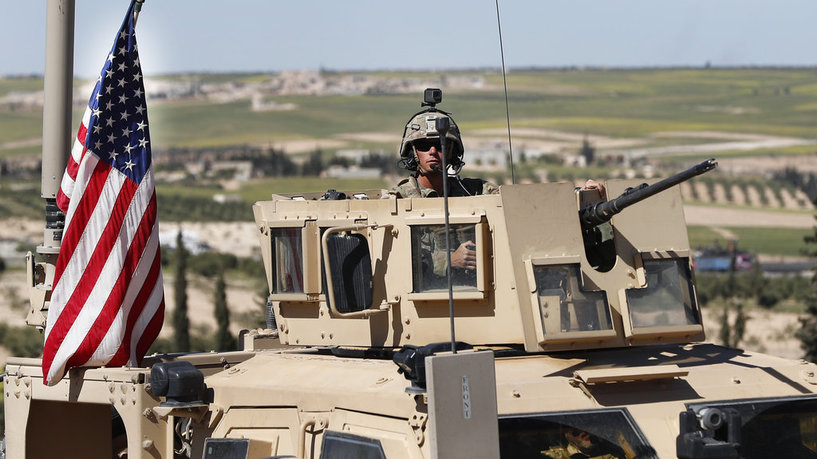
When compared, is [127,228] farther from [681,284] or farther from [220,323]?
[220,323]

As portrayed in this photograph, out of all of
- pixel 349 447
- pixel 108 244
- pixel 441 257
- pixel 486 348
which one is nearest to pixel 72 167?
pixel 108 244

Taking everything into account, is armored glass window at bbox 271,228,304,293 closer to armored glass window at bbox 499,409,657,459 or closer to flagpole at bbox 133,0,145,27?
armored glass window at bbox 499,409,657,459

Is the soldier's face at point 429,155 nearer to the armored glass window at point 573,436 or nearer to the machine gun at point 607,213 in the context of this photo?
the machine gun at point 607,213

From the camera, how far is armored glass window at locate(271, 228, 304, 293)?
1175 cm

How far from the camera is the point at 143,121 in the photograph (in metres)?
13.3

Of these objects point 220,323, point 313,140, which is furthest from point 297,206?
point 313,140

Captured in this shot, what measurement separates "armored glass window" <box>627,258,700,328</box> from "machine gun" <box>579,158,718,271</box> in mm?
395

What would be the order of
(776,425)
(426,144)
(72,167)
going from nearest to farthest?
(776,425) < (426,144) < (72,167)

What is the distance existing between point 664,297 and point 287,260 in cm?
293

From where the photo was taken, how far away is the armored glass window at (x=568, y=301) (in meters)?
10.9

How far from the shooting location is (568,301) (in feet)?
35.9

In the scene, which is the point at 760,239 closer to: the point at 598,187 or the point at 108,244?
the point at 598,187

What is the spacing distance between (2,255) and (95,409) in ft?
202

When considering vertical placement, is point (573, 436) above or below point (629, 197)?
below
